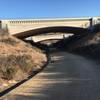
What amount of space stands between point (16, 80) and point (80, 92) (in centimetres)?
714

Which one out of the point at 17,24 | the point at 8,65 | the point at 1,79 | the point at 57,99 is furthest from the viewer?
the point at 17,24

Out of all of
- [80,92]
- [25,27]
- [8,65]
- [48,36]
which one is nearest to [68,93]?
[80,92]

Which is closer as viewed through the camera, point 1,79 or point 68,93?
point 68,93

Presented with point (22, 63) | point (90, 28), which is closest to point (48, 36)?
point (90, 28)

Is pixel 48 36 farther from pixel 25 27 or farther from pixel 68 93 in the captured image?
pixel 68 93

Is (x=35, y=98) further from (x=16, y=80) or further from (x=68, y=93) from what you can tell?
(x=16, y=80)

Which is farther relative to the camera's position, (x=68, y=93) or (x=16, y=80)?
(x=16, y=80)

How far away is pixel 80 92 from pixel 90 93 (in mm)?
607

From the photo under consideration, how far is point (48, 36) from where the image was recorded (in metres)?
142

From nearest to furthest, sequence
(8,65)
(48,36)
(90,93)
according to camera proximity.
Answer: (90,93)
(8,65)
(48,36)

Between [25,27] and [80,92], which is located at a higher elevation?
[25,27]

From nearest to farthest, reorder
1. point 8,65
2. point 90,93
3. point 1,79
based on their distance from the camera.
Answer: point 90,93, point 1,79, point 8,65

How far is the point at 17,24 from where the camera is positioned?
9456 cm

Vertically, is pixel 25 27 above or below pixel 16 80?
above
